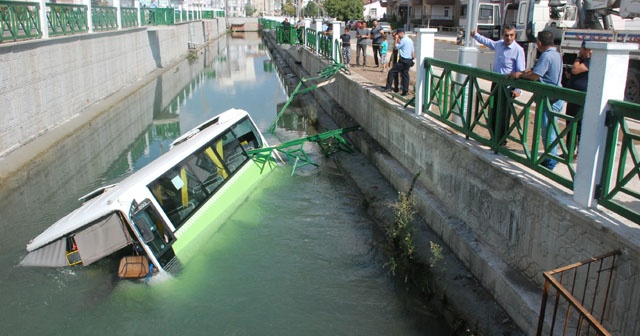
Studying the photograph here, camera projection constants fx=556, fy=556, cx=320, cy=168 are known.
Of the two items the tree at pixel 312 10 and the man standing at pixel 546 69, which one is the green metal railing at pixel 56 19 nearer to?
the man standing at pixel 546 69

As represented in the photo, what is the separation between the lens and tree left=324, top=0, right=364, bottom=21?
69750 mm

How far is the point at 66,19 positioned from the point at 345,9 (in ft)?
185

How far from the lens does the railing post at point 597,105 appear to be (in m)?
4.37

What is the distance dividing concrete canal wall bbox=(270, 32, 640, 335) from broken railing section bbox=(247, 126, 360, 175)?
2.49 meters

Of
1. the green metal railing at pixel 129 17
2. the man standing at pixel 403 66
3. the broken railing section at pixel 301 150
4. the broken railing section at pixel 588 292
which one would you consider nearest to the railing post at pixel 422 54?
the man standing at pixel 403 66

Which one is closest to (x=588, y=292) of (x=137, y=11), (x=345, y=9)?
(x=137, y=11)

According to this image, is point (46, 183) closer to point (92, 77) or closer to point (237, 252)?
point (237, 252)

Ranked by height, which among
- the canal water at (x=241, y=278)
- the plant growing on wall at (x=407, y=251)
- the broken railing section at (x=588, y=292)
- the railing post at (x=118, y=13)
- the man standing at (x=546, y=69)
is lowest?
the canal water at (x=241, y=278)

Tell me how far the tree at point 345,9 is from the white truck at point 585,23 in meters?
52.9

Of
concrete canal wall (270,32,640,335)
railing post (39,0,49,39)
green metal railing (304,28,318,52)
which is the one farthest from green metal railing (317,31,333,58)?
concrete canal wall (270,32,640,335)

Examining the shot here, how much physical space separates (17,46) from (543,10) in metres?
15.7

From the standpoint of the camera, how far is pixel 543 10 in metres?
18.6

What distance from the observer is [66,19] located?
55.9ft

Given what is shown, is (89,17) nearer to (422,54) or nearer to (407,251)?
(422,54)
